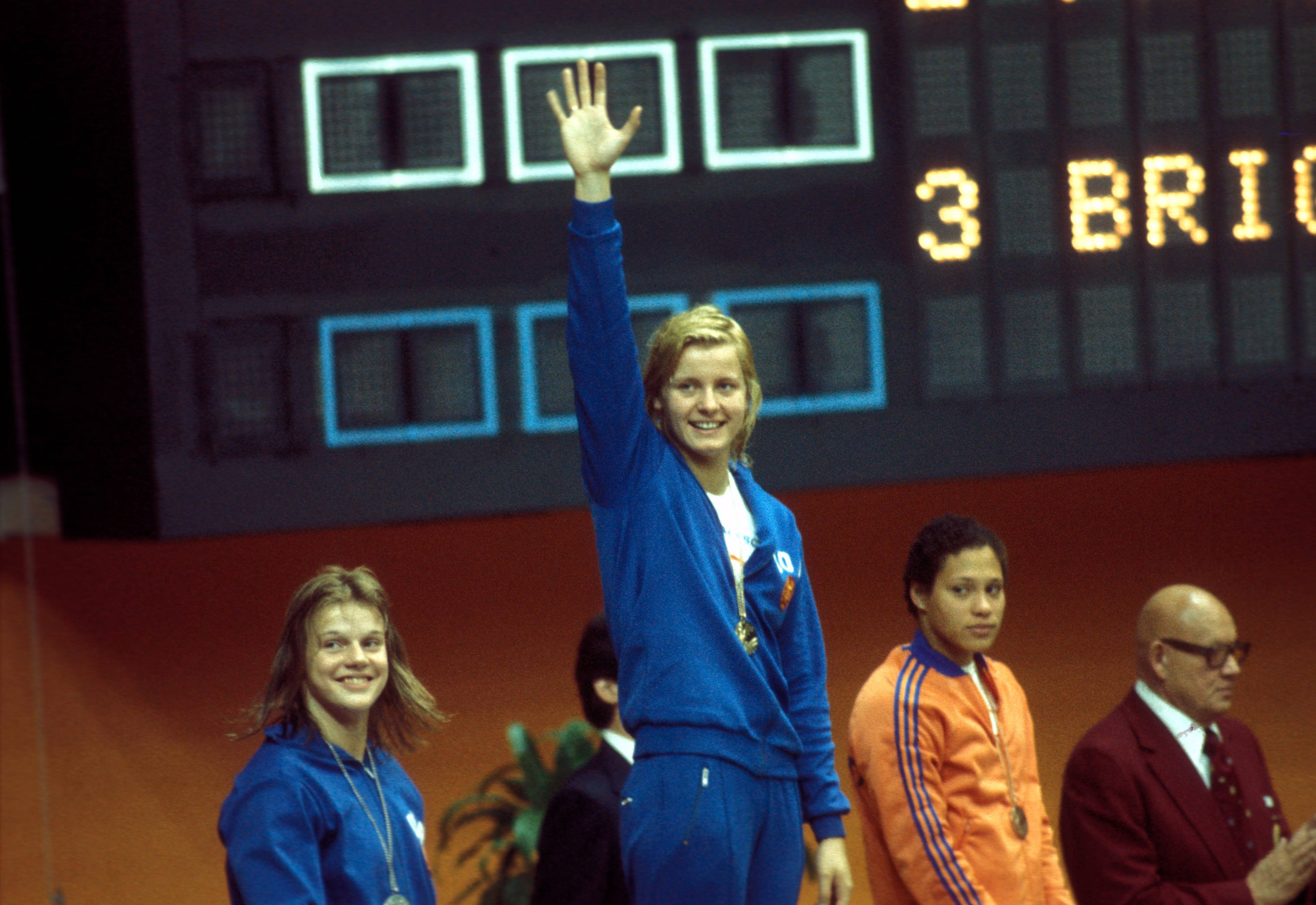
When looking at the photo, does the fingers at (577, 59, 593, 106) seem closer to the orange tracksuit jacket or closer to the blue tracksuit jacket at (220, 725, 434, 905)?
the blue tracksuit jacket at (220, 725, 434, 905)

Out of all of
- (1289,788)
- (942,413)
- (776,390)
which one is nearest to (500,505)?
(776,390)

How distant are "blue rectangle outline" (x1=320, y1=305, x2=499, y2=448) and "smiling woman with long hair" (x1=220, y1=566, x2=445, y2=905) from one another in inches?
63.7

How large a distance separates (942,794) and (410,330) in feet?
6.39

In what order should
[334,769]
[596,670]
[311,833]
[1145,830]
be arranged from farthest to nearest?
[596,670] < [1145,830] < [334,769] < [311,833]

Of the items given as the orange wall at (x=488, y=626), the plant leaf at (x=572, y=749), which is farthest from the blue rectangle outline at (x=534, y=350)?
the orange wall at (x=488, y=626)

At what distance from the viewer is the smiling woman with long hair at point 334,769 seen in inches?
77.6

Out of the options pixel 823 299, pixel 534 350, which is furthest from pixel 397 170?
pixel 823 299

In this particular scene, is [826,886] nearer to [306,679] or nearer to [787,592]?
[787,592]

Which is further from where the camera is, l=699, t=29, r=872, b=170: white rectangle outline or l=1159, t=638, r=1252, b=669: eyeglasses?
l=699, t=29, r=872, b=170: white rectangle outline

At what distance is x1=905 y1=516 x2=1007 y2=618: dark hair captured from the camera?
2.81 metres

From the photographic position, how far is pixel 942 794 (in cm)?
265

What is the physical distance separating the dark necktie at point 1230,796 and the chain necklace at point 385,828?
1470 millimetres

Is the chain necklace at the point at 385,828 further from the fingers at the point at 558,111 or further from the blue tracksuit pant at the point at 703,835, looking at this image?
the fingers at the point at 558,111

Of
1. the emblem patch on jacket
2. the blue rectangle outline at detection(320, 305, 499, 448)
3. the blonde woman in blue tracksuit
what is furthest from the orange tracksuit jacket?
the blue rectangle outline at detection(320, 305, 499, 448)
